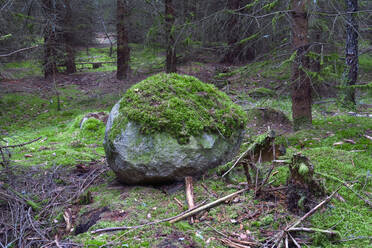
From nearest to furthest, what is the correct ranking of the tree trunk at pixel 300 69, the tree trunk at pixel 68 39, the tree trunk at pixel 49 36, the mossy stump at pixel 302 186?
the mossy stump at pixel 302 186 < the tree trunk at pixel 300 69 < the tree trunk at pixel 49 36 < the tree trunk at pixel 68 39

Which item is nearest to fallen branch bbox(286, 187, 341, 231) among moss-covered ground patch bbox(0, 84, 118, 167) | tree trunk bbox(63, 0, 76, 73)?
moss-covered ground patch bbox(0, 84, 118, 167)

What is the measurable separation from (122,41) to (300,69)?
9.90 m

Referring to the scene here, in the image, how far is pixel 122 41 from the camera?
1360 cm

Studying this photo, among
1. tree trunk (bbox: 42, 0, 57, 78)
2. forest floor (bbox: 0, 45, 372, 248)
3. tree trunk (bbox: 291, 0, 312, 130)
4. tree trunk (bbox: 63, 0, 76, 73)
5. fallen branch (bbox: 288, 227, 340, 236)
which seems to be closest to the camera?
fallen branch (bbox: 288, 227, 340, 236)

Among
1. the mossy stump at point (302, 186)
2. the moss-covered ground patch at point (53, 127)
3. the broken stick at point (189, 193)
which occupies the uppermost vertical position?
the mossy stump at point (302, 186)

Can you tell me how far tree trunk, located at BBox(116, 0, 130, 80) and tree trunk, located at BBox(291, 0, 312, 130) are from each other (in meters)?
7.99

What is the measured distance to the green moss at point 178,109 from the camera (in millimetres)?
3975

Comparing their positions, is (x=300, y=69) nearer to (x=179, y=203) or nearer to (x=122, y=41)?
(x=179, y=203)

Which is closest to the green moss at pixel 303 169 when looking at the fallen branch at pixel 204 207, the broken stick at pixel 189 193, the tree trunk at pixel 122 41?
the fallen branch at pixel 204 207

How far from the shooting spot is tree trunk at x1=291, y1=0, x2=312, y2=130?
19.2ft

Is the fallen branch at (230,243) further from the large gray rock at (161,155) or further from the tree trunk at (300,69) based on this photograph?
the tree trunk at (300,69)

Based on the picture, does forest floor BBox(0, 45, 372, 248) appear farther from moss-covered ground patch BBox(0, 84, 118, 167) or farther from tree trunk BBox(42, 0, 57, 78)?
tree trunk BBox(42, 0, 57, 78)

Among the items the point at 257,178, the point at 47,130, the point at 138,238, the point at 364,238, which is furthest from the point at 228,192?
the point at 47,130

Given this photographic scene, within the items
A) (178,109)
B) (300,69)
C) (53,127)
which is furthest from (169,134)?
(53,127)
